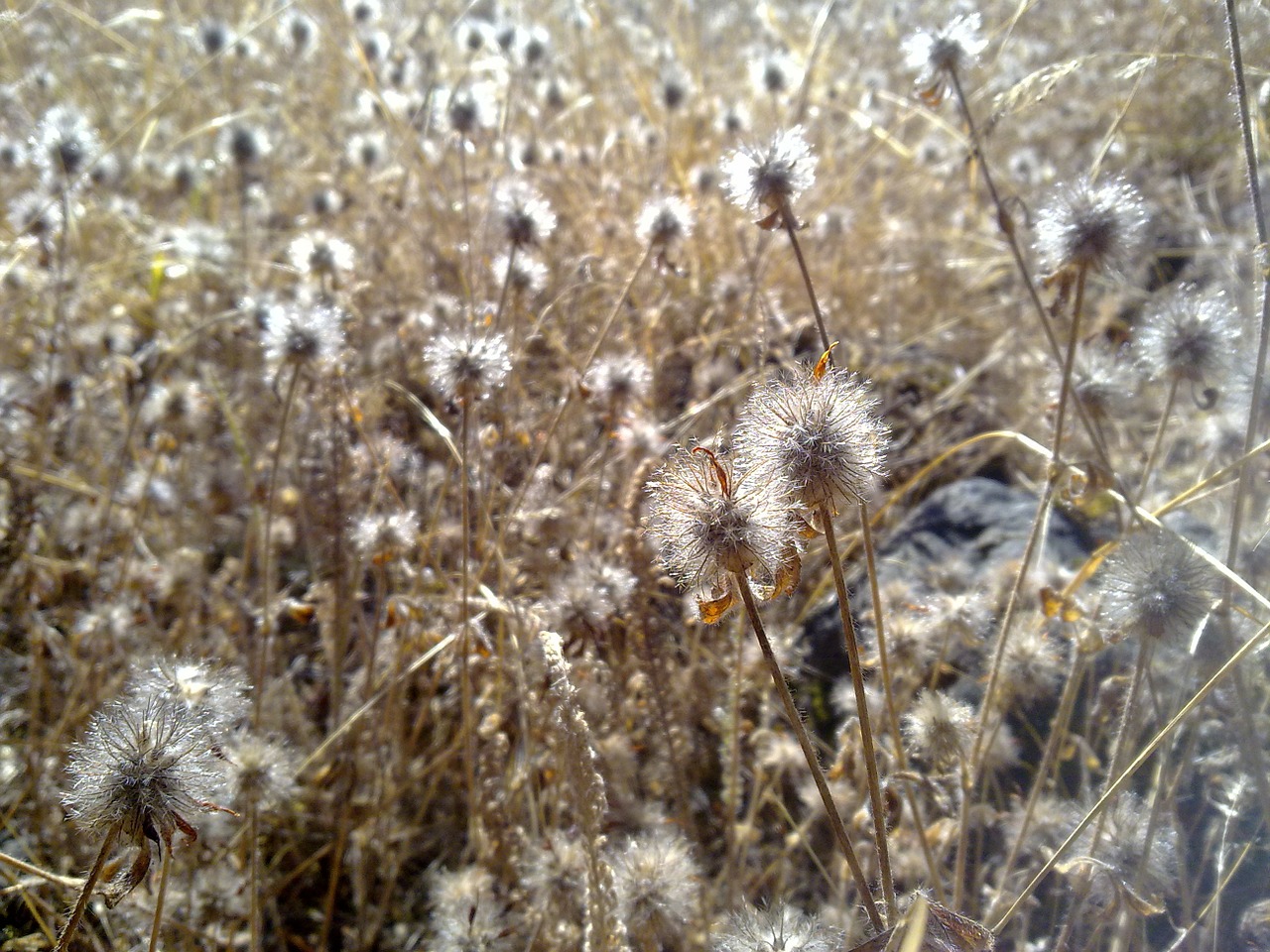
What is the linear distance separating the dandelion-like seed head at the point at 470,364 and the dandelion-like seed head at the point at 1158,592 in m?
1.16

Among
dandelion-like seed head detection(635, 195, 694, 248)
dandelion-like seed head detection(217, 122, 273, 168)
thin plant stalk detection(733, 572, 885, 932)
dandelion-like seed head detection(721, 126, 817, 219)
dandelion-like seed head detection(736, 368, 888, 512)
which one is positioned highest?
dandelion-like seed head detection(217, 122, 273, 168)

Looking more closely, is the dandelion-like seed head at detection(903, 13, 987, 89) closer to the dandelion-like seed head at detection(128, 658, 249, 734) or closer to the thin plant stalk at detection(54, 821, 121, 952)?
the dandelion-like seed head at detection(128, 658, 249, 734)

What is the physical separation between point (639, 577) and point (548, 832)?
61 centimetres

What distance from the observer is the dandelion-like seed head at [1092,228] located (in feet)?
4.99

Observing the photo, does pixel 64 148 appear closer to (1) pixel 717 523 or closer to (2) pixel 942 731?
(1) pixel 717 523

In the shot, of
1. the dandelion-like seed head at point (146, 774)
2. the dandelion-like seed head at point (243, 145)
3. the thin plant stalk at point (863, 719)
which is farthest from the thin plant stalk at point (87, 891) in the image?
the dandelion-like seed head at point (243, 145)

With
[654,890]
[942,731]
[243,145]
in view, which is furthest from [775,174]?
[243,145]

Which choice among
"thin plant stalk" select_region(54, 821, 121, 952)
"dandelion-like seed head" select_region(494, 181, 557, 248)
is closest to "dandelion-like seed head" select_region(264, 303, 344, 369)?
"dandelion-like seed head" select_region(494, 181, 557, 248)

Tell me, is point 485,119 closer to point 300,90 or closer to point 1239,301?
point 300,90

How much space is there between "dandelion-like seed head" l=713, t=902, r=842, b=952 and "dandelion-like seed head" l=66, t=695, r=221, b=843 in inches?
28.3

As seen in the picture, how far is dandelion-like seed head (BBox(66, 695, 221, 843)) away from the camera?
1038 mm

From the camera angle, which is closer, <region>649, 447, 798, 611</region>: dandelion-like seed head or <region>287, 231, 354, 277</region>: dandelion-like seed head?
<region>649, 447, 798, 611</region>: dandelion-like seed head

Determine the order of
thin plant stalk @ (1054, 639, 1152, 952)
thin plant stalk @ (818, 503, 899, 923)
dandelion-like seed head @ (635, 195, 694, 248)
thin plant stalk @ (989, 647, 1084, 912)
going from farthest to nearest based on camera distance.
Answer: dandelion-like seed head @ (635, 195, 694, 248) → thin plant stalk @ (989, 647, 1084, 912) → thin plant stalk @ (1054, 639, 1152, 952) → thin plant stalk @ (818, 503, 899, 923)

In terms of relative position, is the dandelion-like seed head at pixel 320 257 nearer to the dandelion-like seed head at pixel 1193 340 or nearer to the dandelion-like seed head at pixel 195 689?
the dandelion-like seed head at pixel 195 689
